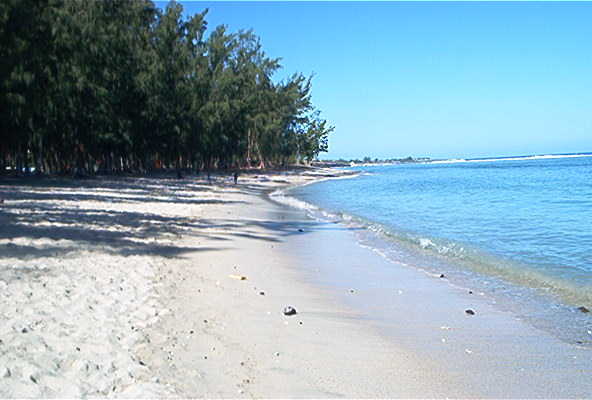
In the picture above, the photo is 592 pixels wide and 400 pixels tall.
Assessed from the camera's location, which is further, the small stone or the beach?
the small stone

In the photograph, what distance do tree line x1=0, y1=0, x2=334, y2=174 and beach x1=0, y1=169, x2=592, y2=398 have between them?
→ 53.4 feet

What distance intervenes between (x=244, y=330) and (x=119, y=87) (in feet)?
117

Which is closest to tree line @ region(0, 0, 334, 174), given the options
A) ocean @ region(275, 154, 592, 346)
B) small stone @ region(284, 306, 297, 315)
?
ocean @ region(275, 154, 592, 346)

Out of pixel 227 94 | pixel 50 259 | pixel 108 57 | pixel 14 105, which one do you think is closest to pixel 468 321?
pixel 50 259

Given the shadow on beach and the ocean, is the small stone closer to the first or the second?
the ocean

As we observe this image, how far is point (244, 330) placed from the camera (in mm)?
5863

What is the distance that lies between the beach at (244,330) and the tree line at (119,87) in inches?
641

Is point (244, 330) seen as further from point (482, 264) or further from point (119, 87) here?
point (119, 87)

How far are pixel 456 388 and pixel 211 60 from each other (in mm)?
52057

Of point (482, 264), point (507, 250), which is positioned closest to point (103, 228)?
point (482, 264)

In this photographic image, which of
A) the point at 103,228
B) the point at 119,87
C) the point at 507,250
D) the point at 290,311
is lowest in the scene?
the point at 507,250

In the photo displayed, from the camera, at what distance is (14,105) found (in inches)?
965

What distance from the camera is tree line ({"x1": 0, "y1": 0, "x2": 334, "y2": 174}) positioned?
80.4ft

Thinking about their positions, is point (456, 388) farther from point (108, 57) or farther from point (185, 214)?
point (108, 57)
